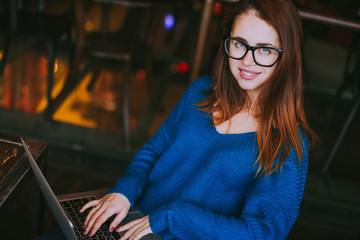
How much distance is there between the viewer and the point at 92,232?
103 cm

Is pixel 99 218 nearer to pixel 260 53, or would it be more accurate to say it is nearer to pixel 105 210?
pixel 105 210

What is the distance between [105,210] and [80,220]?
0.07 meters

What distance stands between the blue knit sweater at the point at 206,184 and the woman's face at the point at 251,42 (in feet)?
0.48

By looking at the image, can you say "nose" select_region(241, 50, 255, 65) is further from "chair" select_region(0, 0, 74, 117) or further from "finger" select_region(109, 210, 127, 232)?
"chair" select_region(0, 0, 74, 117)

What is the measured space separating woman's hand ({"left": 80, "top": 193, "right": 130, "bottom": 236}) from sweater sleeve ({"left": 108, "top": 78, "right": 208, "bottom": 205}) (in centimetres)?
5

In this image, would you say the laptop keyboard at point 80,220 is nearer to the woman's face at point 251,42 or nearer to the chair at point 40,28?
the woman's face at point 251,42

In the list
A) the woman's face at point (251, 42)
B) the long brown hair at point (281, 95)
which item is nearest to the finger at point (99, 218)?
the long brown hair at point (281, 95)

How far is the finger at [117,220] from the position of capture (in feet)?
3.48

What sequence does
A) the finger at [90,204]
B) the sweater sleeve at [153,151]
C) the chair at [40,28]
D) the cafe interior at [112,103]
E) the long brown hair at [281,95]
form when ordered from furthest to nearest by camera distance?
the chair at [40,28] → the cafe interior at [112,103] → the sweater sleeve at [153,151] → the finger at [90,204] → the long brown hair at [281,95]

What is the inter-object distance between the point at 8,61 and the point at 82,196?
7.06ft

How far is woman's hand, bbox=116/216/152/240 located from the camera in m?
1.03

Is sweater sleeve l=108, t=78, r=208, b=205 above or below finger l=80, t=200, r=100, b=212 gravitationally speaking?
above

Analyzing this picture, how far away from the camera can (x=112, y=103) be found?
275 centimetres

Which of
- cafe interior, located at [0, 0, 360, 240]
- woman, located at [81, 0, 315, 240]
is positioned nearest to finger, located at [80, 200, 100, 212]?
woman, located at [81, 0, 315, 240]
